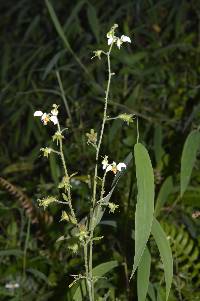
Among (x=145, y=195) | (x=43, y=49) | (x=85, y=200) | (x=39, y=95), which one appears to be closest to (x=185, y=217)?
(x=85, y=200)

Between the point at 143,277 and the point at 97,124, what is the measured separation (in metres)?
1.60

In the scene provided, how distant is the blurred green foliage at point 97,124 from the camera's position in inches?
82.6

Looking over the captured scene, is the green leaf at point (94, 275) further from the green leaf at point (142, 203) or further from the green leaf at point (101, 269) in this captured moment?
the green leaf at point (142, 203)

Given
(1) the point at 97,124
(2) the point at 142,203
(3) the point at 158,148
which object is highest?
(1) the point at 97,124

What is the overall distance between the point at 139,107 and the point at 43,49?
0.86m

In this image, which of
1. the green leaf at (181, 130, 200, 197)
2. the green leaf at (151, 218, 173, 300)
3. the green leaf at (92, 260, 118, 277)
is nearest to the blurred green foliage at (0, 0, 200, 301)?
the green leaf at (92, 260, 118, 277)

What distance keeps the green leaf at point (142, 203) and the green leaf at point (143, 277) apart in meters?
0.17

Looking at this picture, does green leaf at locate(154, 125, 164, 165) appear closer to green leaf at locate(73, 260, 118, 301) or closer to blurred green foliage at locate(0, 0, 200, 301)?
blurred green foliage at locate(0, 0, 200, 301)

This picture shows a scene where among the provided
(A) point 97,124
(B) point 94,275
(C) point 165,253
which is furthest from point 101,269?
(A) point 97,124

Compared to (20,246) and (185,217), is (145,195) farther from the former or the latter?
(20,246)

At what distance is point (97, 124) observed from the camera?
9.75 ft

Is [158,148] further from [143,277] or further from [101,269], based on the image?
[143,277]

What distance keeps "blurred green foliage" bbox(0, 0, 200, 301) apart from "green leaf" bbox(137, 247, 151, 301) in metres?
0.27

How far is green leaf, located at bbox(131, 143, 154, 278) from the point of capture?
1266 mm
